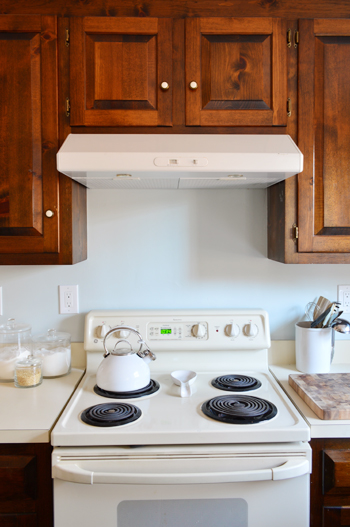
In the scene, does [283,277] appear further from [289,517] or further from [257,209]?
[289,517]


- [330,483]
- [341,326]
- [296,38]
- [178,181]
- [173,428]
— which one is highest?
[296,38]

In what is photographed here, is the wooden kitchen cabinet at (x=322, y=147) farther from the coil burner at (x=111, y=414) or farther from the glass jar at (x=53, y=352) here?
the glass jar at (x=53, y=352)

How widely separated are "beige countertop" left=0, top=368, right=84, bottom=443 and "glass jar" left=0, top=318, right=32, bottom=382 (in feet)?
0.16

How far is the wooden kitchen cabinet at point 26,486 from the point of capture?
119 cm

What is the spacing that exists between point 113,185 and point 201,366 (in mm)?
807

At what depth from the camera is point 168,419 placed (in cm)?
124

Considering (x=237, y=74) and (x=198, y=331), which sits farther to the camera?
(x=198, y=331)

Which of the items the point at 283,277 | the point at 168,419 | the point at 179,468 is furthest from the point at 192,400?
the point at 283,277

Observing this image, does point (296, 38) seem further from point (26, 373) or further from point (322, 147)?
point (26, 373)

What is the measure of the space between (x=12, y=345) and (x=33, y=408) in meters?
0.37

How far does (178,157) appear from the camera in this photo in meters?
1.27

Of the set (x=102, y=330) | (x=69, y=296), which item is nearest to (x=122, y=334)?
(x=102, y=330)

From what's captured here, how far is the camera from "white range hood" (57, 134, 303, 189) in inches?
49.4

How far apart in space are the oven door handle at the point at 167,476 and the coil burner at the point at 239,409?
0.46 feet
